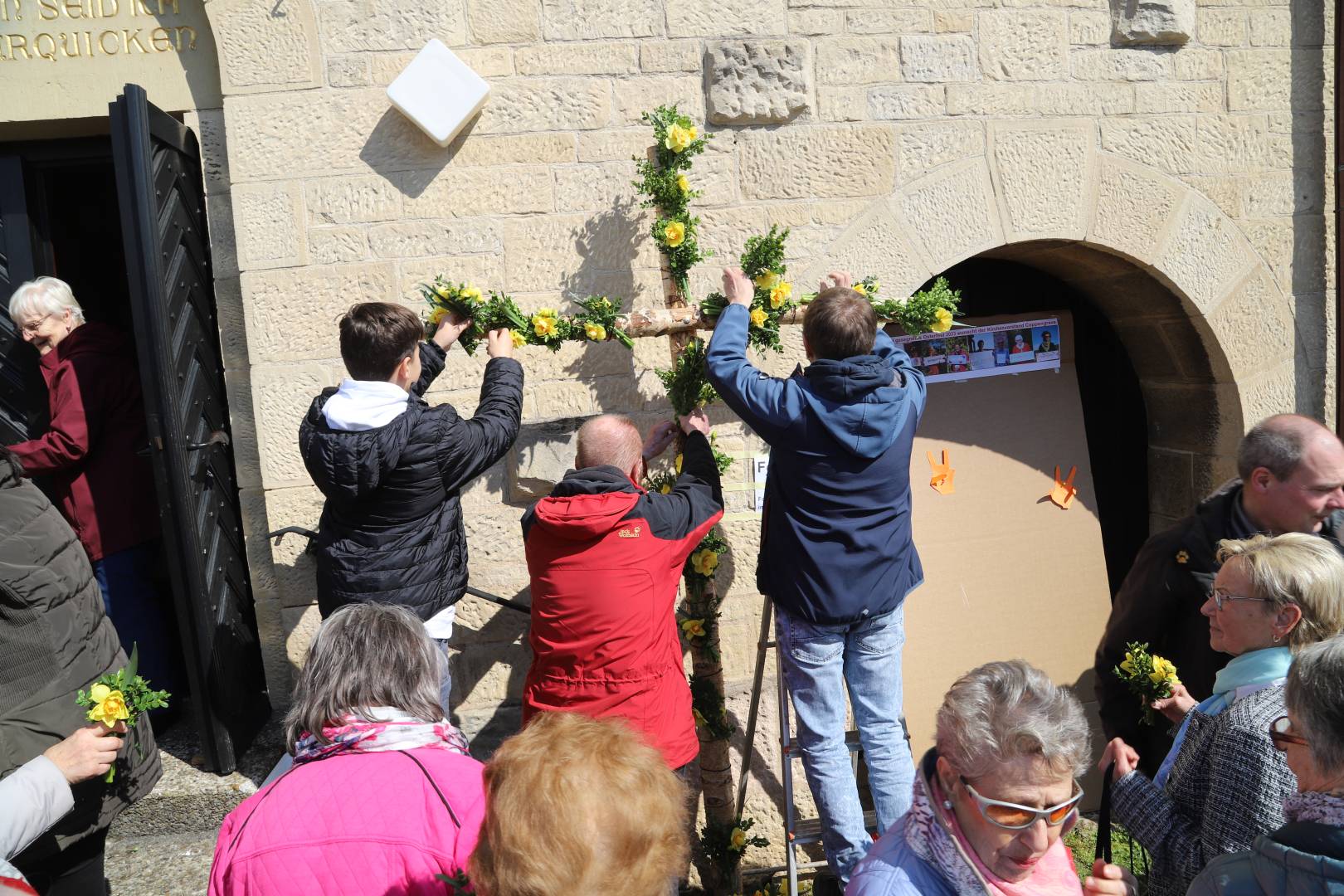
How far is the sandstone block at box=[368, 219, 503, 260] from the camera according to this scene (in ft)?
11.4

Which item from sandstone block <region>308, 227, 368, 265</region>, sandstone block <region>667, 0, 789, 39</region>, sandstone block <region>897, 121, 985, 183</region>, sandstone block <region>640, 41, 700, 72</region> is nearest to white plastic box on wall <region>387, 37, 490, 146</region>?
sandstone block <region>308, 227, 368, 265</region>

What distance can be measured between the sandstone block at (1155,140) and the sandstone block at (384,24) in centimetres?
262

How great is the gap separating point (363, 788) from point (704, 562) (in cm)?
178

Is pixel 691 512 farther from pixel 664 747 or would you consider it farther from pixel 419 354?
pixel 419 354

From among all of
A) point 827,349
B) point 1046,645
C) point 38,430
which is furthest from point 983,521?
point 38,430

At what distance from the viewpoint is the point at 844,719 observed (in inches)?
115

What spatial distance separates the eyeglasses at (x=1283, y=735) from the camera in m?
1.57

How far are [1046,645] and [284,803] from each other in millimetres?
3799

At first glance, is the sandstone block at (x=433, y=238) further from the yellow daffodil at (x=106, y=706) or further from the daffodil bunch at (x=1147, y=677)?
the daffodil bunch at (x=1147, y=677)

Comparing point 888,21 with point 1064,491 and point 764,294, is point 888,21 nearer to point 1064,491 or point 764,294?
point 764,294

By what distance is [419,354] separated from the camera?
9.94ft

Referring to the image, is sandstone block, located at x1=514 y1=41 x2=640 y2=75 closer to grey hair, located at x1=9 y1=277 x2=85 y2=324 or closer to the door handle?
the door handle

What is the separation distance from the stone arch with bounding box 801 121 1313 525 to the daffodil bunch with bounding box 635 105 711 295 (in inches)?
27.1

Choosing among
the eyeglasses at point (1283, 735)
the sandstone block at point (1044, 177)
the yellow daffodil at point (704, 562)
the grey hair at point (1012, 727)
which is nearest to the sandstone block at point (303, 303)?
the yellow daffodil at point (704, 562)
